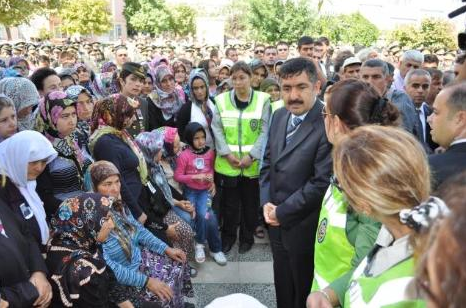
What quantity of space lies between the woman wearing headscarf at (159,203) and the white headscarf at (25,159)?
1078mm

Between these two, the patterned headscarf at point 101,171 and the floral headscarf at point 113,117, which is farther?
the floral headscarf at point 113,117

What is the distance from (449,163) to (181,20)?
1992 inches

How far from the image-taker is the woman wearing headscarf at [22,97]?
352 cm

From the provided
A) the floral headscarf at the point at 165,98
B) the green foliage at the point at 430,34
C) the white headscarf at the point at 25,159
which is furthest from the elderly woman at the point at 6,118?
the green foliage at the point at 430,34

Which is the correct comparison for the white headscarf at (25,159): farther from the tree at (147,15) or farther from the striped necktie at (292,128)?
the tree at (147,15)

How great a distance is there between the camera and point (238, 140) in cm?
428

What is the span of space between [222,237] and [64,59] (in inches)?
206

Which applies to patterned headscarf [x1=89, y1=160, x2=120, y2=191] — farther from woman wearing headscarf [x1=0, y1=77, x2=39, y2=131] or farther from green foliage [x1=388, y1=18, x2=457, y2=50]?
green foliage [x1=388, y1=18, x2=457, y2=50]

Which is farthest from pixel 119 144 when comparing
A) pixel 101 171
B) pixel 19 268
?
pixel 19 268

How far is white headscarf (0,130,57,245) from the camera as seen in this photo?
255cm

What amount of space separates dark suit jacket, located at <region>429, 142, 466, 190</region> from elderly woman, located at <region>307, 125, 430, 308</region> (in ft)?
2.08

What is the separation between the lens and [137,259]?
2.95 m

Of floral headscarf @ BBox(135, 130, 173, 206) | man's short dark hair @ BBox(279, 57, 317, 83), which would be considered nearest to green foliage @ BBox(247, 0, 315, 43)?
floral headscarf @ BBox(135, 130, 173, 206)

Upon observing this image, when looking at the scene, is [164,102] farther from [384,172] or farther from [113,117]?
[384,172]
